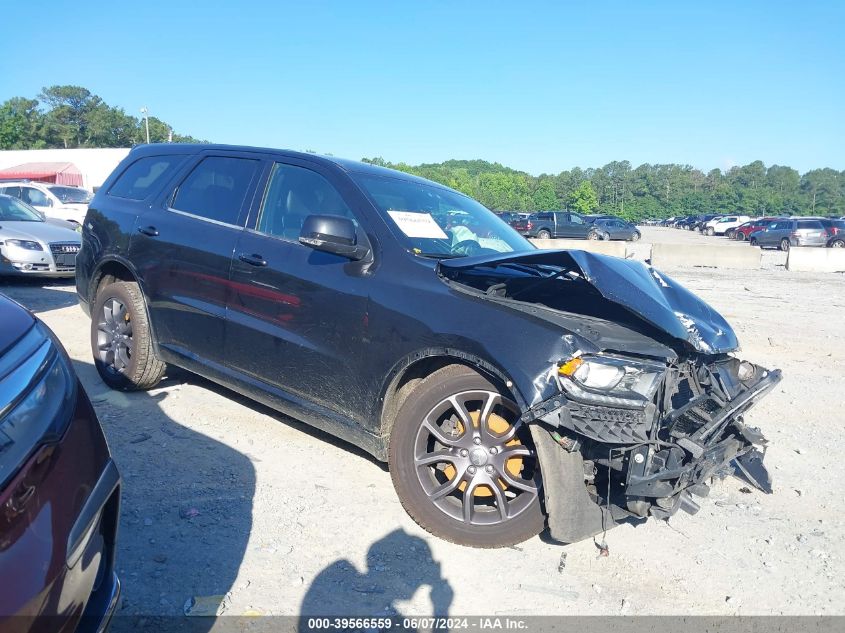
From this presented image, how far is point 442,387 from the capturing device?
10.0 ft

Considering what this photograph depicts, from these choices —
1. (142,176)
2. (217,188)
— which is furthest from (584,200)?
(217,188)

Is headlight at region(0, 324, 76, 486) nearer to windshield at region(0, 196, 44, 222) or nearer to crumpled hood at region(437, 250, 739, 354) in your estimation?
crumpled hood at region(437, 250, 739, 354)

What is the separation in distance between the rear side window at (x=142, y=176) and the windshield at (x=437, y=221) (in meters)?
1.84

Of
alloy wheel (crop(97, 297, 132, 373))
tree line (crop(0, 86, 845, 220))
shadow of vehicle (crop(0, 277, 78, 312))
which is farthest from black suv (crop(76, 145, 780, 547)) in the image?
tree line (crop(0, 86, 845, 220))

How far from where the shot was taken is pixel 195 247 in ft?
13.9

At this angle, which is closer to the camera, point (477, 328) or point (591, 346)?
point (591, 346)

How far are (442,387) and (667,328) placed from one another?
1.07 m

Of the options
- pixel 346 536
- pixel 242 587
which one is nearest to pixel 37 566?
pixel 242 587

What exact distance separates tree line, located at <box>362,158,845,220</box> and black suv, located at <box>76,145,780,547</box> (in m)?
77.8

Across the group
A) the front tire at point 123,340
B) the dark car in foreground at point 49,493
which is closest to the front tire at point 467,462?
the dark car in foreground at point 49,493

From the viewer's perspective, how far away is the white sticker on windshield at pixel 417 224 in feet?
11.9

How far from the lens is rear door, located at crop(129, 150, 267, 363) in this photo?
161 inches

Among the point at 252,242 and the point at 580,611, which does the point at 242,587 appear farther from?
the point at 252,242

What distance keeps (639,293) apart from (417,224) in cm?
135
